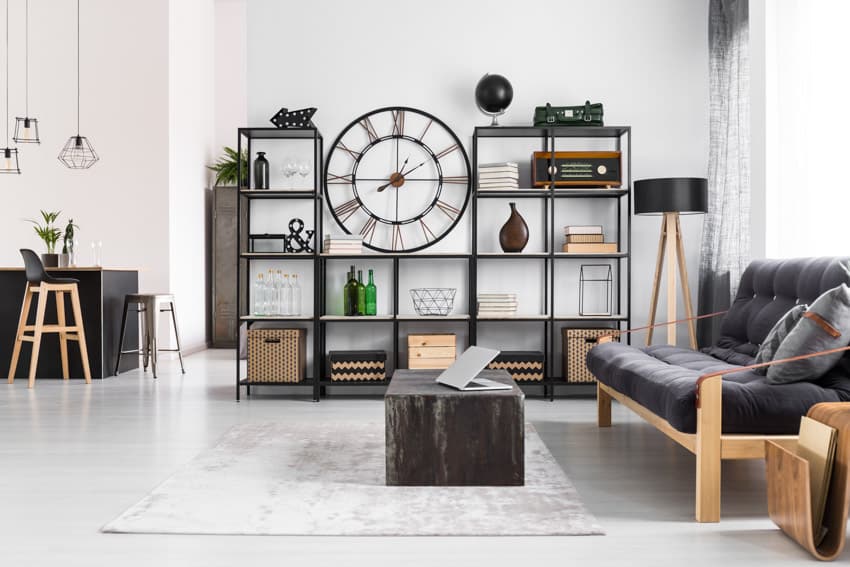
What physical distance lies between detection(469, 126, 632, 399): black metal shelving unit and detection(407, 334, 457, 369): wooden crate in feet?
0.58

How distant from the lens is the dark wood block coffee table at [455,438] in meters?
3.17

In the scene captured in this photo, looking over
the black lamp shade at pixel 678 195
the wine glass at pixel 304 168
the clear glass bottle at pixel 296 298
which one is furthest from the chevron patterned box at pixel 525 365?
the wine glass at pixel 304 168

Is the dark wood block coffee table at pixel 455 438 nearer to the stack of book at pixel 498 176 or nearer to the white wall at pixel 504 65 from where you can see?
the stack of book at pixel 498 176

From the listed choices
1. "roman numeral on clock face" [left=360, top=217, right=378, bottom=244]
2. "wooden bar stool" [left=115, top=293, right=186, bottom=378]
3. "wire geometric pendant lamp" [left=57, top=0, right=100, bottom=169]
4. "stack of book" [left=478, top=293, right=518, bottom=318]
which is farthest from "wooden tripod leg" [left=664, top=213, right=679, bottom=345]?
"wire geometric pendant lamp" [left=57, top=0, right=100, bottom=169]

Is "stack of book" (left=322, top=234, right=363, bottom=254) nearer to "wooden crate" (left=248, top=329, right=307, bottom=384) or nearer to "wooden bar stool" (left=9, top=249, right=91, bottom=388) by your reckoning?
Answer: "wooden crate" (left=248, top=329, right=307, bottom=384)

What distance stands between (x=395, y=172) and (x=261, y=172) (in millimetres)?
963

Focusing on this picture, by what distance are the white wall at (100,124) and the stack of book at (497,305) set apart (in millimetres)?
4100

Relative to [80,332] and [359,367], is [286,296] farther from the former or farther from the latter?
[80,332]

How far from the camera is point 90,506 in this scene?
2.94 meters

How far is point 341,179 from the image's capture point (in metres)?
5.75

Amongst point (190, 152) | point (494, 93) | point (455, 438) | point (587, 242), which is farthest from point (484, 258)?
point (190, 152)

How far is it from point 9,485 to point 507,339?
347 centimetres

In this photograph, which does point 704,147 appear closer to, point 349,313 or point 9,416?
point 349,313

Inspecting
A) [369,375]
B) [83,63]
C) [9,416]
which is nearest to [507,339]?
[369,375]
